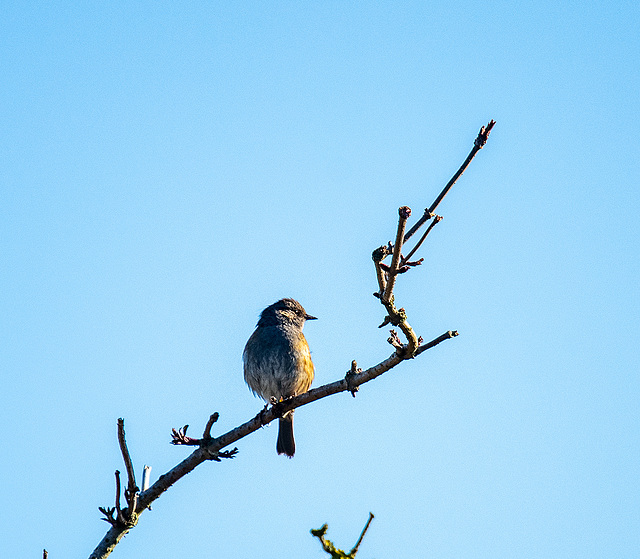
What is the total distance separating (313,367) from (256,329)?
0.97 m

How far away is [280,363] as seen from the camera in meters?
9.62

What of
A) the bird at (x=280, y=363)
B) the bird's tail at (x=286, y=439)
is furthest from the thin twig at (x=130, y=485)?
the bird's tail at (x=286, y=439)

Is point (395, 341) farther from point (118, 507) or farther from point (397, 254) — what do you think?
point (118, 507)

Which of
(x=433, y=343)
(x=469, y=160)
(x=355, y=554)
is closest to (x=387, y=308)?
(x=433, y=343)

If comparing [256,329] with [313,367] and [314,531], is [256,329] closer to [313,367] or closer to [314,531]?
[313,367]

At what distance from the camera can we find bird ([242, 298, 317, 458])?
9.61 metres

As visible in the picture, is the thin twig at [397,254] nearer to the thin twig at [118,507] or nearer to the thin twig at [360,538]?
the thin twig at [360,538]

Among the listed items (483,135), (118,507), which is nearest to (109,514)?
(118,507)

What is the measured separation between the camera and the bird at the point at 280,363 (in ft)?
31.5

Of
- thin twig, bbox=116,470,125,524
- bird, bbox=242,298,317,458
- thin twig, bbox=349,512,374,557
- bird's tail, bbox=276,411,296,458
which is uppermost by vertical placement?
bird, bbox=242,298,317,458

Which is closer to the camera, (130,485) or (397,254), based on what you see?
(397,254)

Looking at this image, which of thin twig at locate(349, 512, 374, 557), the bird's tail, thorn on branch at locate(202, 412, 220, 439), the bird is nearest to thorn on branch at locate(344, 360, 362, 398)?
thorn on branch at locate(202, 412, 220, 439)

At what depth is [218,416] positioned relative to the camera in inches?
223

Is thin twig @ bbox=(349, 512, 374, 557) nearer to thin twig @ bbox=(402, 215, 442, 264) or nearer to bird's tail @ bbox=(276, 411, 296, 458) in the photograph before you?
thin twig @ bbox=(402, 215, 442, 264)
